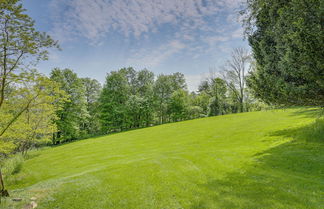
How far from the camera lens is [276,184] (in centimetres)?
552

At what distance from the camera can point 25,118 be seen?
654 inches

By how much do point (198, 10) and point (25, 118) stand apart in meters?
20.7

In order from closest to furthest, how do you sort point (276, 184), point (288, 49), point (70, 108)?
point (276, 184), point (288, 49), point (70, 108)

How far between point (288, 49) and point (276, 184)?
5557 millimetres

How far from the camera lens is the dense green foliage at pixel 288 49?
237 inches

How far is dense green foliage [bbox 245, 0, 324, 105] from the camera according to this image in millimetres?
6008

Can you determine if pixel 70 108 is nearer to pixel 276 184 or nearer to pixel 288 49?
pixel 276 184

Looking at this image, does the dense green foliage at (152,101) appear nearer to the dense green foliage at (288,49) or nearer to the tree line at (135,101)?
the tree line at (135,101)

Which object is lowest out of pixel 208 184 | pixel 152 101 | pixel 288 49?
pixel 208 184

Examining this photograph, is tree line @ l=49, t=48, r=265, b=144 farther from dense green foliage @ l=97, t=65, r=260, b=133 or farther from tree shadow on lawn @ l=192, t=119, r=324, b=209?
tree shadow on lawn @ l=192, t=119, r=324, b=209

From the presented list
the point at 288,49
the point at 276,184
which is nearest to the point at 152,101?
the point at 288,49

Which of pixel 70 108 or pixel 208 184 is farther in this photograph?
pixel 70 108

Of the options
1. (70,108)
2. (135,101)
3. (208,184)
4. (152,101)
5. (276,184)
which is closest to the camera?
(276,184)

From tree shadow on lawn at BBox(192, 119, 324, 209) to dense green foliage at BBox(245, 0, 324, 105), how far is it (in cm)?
299
